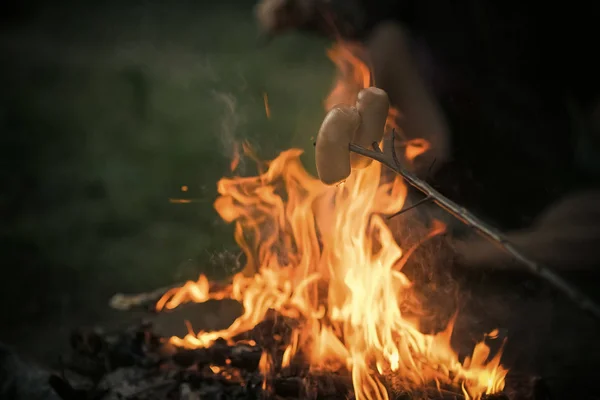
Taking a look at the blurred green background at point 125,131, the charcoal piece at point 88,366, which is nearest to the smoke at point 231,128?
the blurred green background at point 125,131

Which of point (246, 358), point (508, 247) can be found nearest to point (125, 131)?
point (246, 358)

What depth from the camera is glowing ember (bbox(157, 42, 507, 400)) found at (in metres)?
1.61

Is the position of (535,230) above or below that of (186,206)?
above

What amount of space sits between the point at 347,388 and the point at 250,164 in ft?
3.53

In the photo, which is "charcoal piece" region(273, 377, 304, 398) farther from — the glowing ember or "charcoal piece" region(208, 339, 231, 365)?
"charcoal piece" region(208, 339, 231, 365)

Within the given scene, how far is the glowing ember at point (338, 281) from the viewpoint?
5.28 feet

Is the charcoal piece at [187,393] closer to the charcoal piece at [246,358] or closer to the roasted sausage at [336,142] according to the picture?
the charcoal piece at [246,358]

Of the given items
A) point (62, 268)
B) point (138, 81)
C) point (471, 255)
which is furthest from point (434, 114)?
point (62, 268)

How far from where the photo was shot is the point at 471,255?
1836 millimetres

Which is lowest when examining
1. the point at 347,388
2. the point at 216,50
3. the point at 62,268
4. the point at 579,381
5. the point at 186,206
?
the point at 62,268

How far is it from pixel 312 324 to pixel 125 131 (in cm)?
172

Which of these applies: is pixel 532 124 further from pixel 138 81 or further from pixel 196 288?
pixel 138 81

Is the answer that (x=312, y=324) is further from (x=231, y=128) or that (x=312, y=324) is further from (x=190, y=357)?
(x=231, y=128)

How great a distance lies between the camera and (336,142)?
1.32m
